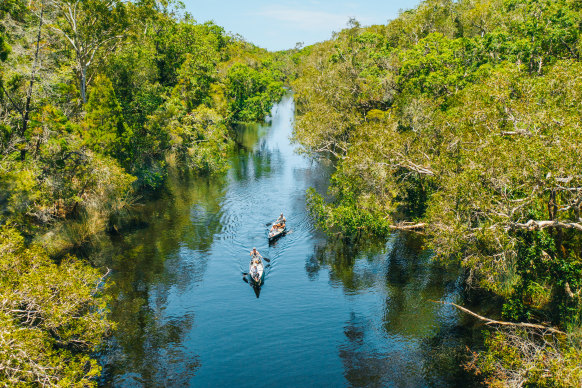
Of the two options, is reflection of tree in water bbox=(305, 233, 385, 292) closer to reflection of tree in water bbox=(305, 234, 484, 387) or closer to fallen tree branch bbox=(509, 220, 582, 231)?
reflection of tree in water bbox=(305, 234, 484, 387)

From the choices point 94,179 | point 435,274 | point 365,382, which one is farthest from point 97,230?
point 435,274

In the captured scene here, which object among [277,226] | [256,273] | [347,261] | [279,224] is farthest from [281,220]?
[256,273]

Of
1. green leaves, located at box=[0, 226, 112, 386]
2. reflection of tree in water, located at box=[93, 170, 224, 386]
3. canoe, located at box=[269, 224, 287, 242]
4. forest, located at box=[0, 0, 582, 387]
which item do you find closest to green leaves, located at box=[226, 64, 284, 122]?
forest, located at box=[0, 0, 582, 387]

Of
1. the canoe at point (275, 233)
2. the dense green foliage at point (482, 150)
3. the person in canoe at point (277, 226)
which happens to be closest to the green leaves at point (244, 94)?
the dense green foliage at point (482, 150)

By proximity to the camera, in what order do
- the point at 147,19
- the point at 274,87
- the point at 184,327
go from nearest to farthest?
1. the point at 184,327
2. the point at 147,19
3. the point at 274,87

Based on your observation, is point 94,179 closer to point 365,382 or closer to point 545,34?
point 365,382

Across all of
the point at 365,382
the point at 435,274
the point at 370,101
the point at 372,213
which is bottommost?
the point at 365,382
